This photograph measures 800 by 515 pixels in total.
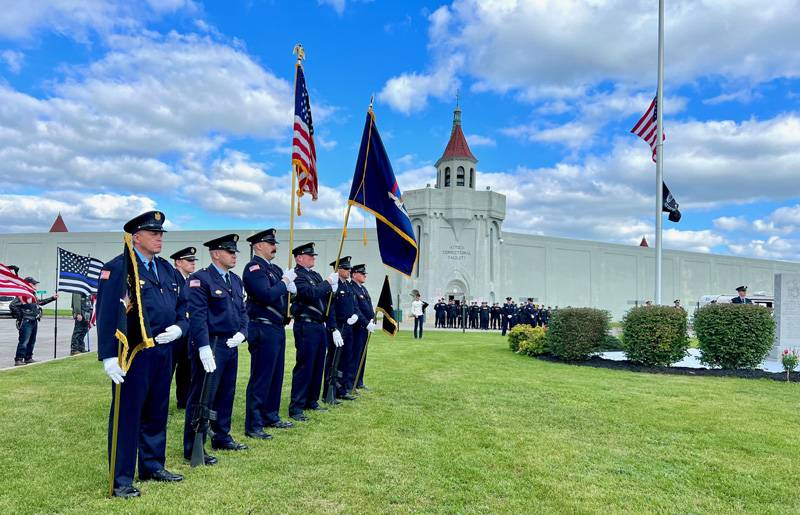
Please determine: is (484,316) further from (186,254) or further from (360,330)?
(186,254)

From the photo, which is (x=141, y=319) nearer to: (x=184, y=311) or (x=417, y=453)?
(x=184, y=311)

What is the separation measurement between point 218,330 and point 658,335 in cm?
1010

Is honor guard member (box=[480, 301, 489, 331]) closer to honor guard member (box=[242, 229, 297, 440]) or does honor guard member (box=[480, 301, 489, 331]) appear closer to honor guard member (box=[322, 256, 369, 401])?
honor guard member (box=[322, 256, 369, 401])

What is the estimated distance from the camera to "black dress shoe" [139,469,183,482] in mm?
4328

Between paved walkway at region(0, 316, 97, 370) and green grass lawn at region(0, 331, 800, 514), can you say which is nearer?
green grass lawn at region(0, 331, 800, 514)

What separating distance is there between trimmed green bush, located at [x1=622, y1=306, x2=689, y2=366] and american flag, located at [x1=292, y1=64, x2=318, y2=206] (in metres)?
8.43

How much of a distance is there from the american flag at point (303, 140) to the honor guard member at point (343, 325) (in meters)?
1.09

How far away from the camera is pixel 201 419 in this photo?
4746 mm

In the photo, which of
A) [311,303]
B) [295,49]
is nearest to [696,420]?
[311,303]

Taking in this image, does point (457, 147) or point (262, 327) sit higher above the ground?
point (457, 147)

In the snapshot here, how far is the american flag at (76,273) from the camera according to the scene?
484 inches

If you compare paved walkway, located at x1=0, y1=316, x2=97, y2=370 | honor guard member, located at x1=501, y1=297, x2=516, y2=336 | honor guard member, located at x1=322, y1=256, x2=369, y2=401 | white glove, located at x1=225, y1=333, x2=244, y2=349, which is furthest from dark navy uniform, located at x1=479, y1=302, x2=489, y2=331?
white glove, located at x1=225, y1=333, x2=244, y2=349

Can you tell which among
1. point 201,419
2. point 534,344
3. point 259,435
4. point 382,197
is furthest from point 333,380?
point 534,344

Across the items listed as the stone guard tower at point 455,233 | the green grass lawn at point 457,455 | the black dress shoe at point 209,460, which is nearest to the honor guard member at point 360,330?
the green grass lawn at point 457,455
